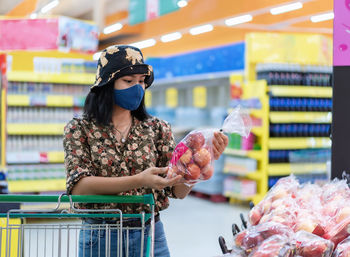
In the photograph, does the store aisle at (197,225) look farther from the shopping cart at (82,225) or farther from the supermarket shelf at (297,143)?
the shopping cart at (82,225)

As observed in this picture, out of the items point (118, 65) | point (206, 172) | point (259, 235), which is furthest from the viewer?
point (118, 65)

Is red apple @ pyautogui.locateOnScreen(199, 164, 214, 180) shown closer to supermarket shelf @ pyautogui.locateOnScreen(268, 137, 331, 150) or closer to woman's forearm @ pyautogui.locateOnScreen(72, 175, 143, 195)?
woman's forearm @ pyautogui.locateOnScreen(72, 175, 143, 195)

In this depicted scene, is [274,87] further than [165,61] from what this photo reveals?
No

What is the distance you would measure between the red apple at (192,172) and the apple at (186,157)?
0.05ft

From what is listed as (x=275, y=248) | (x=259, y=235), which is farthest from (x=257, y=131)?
(x=275, y=248)

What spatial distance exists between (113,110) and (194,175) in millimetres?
517

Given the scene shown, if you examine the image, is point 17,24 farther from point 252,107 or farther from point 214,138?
point 214,138

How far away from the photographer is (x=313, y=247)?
171 centimetres

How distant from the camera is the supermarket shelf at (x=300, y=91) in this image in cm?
798

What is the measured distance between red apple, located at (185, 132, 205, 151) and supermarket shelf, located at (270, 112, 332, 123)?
6.20 meters

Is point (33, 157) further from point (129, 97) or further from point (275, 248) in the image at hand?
point (275, 248)

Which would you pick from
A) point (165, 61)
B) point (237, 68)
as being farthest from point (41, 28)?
point (165, 61)

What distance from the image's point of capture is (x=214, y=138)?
1946mm

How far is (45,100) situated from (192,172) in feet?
18.1
